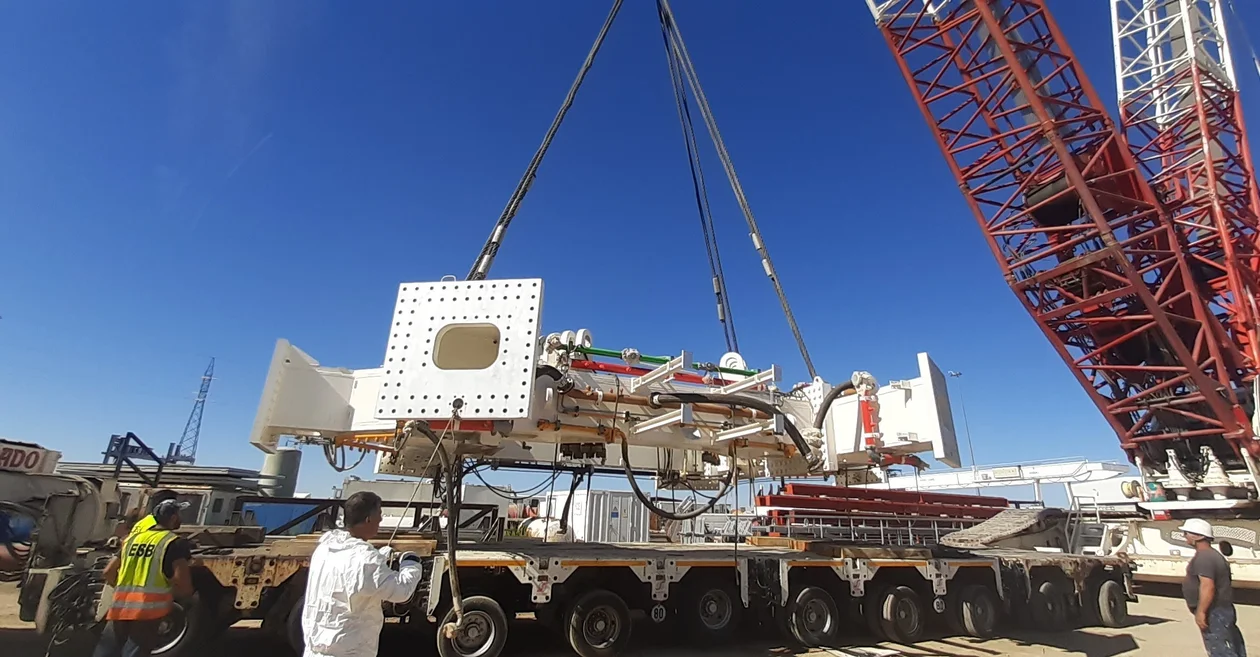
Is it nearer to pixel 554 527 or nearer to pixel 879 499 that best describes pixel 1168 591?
pixel 879 499

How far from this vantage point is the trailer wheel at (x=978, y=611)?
950 cm

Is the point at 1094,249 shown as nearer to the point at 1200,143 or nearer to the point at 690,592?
the point at 1200,143

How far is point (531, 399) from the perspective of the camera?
488cm

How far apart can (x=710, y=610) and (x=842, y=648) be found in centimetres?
193

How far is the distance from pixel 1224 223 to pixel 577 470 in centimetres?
1914

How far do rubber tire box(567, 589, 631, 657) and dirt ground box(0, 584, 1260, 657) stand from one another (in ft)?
1.52

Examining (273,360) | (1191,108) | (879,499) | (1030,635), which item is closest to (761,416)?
(273,360)

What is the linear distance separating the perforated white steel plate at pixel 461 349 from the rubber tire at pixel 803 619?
18.3ft

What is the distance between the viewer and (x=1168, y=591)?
1563cm

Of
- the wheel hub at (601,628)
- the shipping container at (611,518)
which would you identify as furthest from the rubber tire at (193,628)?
the shipping container at (611,518)

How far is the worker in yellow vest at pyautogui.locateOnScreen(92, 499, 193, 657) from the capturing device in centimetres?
455

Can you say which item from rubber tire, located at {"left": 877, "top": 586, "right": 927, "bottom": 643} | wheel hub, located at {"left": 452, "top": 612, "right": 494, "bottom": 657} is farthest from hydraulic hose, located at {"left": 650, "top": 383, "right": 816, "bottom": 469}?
rubber tire, located at {"left": 877, "top": 586, "right": 927, "bottom": 643}

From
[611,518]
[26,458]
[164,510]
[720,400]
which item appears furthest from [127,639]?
[611,518]

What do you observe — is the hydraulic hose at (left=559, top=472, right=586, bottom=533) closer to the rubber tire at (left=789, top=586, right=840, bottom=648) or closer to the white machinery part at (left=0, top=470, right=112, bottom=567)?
the rubber tire at (left=789, top=586, right=840, bottom=648)
